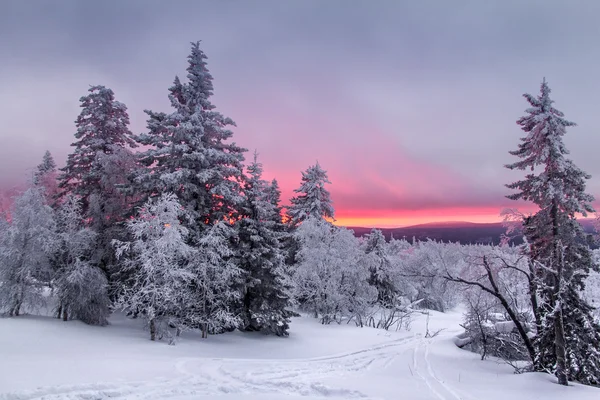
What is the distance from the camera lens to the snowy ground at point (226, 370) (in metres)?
9.71

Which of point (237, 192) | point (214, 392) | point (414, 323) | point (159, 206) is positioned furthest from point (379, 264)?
point (214, 392)

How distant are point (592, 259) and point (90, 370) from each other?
20.3 m

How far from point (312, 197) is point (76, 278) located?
2360 centimetres

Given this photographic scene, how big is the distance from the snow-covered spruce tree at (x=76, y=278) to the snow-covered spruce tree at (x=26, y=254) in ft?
2.06

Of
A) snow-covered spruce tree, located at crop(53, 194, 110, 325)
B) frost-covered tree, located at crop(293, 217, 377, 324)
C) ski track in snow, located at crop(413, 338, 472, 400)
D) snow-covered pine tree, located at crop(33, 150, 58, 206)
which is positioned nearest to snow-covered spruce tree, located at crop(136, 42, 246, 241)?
snow-covered spruce tree, located at crop(53, 194, 110, 325)

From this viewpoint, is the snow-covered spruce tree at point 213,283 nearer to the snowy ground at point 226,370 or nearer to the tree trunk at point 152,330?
the snowy ground at point 226,370

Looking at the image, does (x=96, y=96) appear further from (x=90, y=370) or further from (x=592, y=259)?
(x=592, y=259)

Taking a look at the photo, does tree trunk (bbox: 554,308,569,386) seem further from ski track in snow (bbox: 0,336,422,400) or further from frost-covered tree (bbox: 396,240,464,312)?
frost-covered tree (bbox: 396,240,464,312)

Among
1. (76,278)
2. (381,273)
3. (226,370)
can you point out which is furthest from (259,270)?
(381,273)

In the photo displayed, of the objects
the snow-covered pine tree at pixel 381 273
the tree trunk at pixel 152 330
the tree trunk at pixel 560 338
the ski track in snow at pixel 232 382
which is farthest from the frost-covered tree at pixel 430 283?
the tree trunk at pixel 152 330

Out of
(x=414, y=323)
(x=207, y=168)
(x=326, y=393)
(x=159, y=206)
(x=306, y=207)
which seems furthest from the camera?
(x=414, y=323)

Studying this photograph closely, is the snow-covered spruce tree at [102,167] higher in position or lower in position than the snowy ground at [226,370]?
higher

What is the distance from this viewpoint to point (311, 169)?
121ft

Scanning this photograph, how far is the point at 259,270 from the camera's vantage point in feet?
69.8
